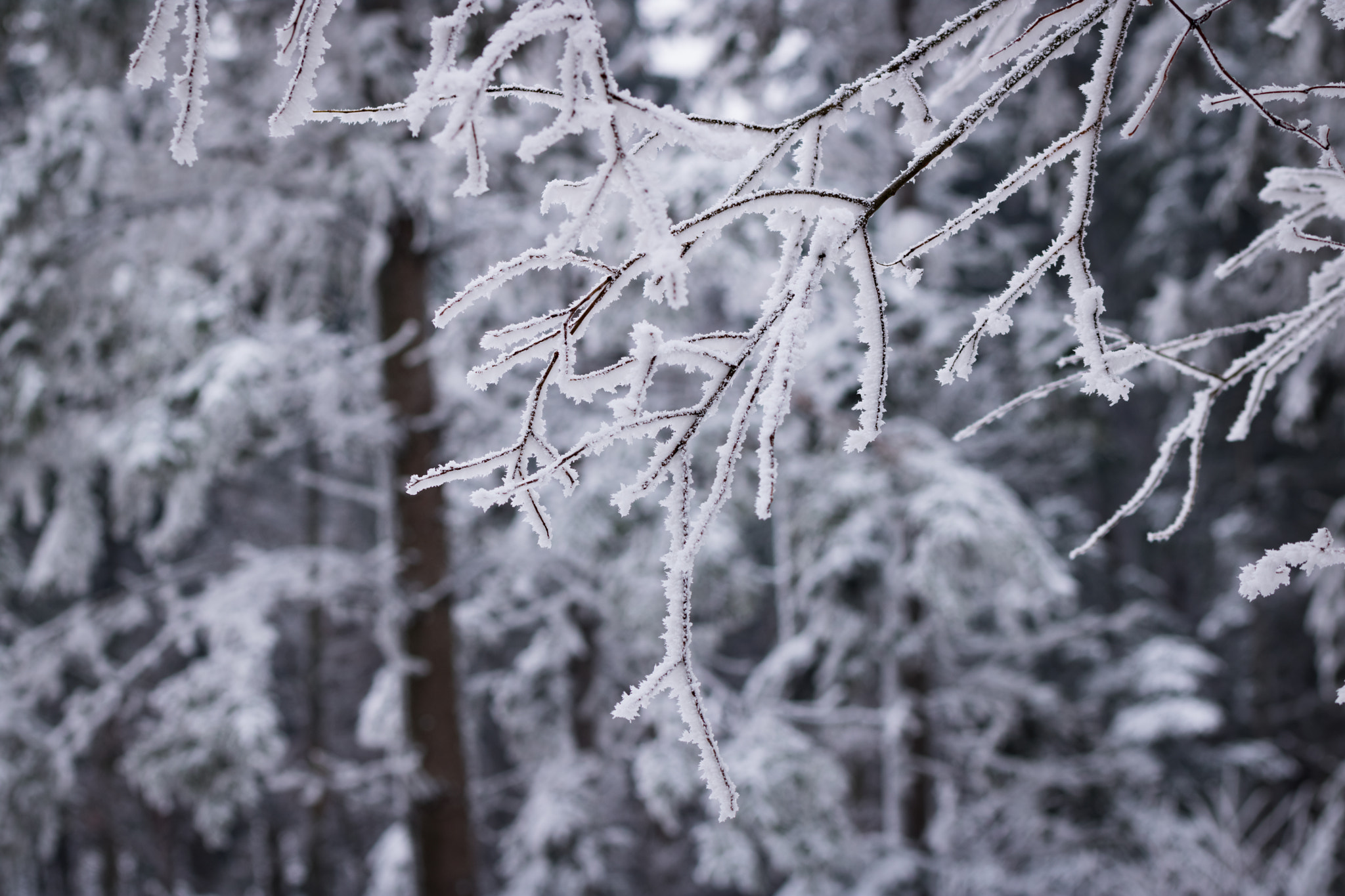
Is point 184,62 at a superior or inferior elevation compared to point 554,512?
inferior

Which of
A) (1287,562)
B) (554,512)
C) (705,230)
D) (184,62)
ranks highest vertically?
(554,512)

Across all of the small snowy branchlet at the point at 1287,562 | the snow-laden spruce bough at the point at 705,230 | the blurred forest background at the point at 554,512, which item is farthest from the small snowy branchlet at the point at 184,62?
the blurred forest background at the point at 554,512

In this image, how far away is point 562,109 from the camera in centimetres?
67

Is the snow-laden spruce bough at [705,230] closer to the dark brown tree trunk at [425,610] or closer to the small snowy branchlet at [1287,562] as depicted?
the small snowy branchlet at [1287,562]

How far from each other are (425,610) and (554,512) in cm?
195

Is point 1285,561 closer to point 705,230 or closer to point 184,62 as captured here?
point 705,230

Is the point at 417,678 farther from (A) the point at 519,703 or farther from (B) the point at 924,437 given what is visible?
(A) the point at 519,703

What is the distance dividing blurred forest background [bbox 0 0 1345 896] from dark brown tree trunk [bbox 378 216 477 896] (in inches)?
0.8

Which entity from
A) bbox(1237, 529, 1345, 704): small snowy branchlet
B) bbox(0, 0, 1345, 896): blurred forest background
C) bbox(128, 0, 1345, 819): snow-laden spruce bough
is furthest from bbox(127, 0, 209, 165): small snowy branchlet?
bbox(0, 0, 1345, 896): blurred forest background

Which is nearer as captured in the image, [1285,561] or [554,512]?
[1285,561]

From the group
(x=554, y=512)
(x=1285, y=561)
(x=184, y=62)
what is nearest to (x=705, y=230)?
(x=184, y=62)

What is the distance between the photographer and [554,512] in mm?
6039

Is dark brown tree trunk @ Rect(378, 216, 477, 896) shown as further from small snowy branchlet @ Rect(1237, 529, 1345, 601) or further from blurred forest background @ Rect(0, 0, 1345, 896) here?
small snowy branchlet @ Rect(1237, 529, 1345, 601)

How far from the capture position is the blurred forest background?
3.91 m
